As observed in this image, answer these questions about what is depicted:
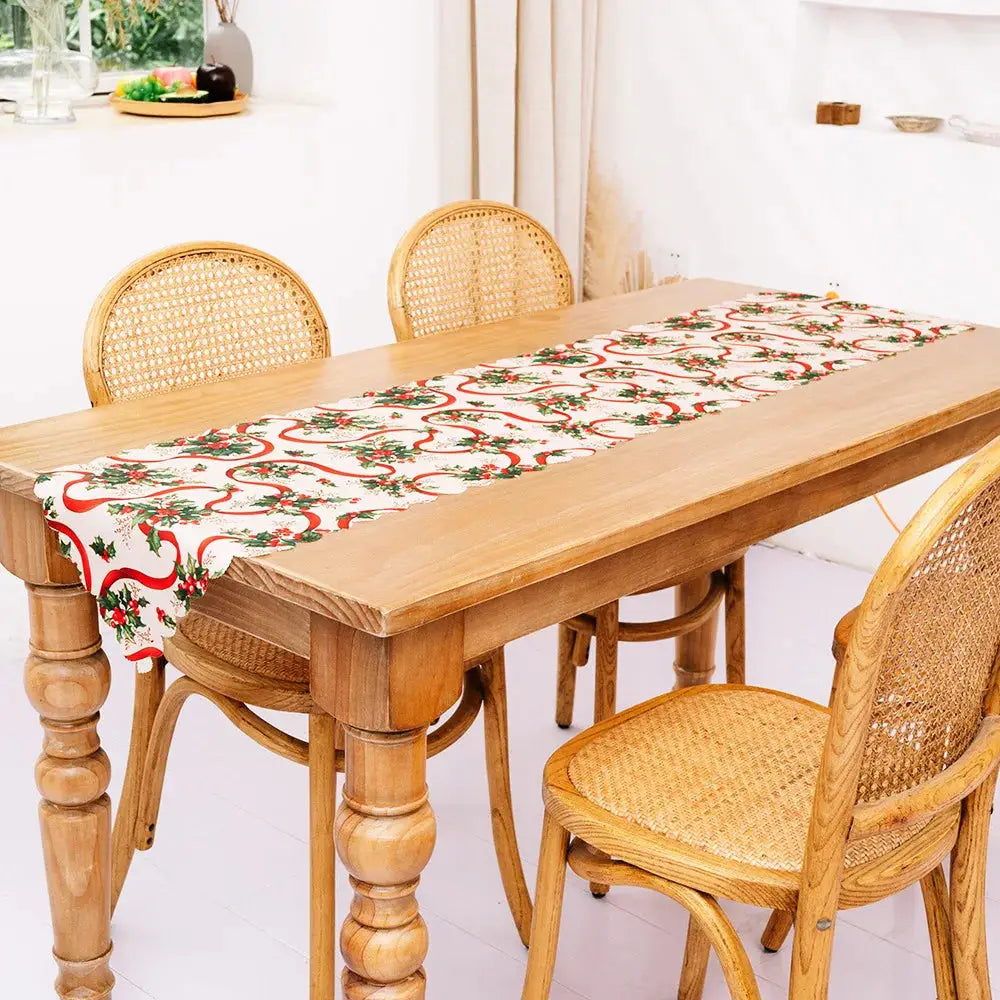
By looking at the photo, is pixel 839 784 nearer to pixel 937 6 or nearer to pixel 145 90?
pixel 937 6

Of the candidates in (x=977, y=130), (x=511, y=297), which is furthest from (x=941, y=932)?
(x=977, y=130)

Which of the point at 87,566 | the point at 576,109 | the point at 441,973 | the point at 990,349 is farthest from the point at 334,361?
the point at 576,109

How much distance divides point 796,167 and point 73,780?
2.40m

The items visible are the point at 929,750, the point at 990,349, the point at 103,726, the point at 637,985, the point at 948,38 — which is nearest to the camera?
the point at 929,750

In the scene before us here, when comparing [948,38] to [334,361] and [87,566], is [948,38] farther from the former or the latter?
[87,566]

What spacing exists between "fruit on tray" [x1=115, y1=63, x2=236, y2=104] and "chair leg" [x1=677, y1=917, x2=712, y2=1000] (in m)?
2.14

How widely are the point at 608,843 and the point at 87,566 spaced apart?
597mm

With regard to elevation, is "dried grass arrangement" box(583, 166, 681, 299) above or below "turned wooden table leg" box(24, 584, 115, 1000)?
above

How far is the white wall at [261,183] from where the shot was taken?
2959 mm

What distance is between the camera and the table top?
138 cm

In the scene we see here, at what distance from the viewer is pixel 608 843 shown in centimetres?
154

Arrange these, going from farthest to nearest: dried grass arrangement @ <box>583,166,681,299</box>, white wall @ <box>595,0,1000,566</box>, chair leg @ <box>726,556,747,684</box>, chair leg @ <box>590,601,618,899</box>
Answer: dried grass arrangement @ <box>583,166,681,299</box>, white wall @ <box>595,0,1000,566</box>, chair leg @ <box>726,556,747,684</box>, chair leg @ <box>590,601,618,899</box>

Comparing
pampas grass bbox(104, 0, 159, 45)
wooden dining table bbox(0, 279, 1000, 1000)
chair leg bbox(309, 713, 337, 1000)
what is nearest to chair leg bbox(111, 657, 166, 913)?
wooden dining table bbox(0, 279, 1000, 1000)

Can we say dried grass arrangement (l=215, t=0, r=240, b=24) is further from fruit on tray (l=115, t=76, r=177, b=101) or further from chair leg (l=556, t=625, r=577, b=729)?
chair leg (l=556, t=625, r=577, b=729)
